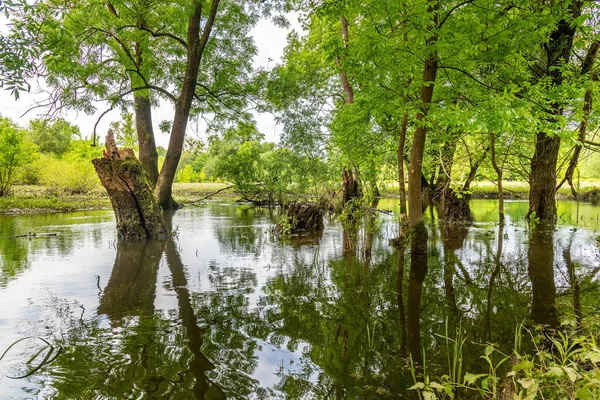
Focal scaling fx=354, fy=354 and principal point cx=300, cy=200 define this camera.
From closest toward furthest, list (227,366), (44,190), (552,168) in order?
(227,366), (552,168), (44,190)

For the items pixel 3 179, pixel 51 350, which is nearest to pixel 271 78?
pixel 51 350

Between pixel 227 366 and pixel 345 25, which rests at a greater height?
pixel 345 25

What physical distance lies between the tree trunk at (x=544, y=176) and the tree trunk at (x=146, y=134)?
52.9 feet

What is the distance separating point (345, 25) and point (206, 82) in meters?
6.61

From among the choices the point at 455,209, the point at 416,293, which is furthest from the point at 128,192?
the point at 455,209

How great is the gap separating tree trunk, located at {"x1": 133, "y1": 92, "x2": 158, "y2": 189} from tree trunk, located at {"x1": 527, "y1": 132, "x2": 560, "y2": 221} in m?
16.1

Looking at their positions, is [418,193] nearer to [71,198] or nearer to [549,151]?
[549,151]

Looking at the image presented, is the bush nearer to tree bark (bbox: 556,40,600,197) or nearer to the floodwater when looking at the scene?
the floodwater

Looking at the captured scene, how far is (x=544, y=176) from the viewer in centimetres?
1098

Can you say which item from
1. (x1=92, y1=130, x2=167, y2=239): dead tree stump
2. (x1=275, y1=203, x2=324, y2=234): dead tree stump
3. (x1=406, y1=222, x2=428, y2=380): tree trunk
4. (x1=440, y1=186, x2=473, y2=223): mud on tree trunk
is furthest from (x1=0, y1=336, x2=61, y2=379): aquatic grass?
(x1=440, y1=186, x2=473, y2=223): mud on tree trunk

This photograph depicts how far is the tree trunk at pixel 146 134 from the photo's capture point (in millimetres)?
17625

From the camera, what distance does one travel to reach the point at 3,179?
23.9m

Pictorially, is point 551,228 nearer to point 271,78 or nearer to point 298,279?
point 298,279

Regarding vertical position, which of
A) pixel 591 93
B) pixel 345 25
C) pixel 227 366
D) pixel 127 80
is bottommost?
pixel 227 366
